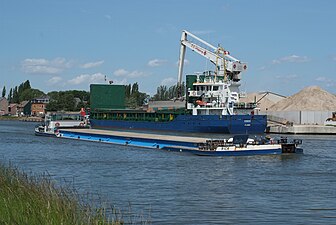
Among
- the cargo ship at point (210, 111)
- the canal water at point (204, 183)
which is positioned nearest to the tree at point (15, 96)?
the cargo ship at point (210, 111)

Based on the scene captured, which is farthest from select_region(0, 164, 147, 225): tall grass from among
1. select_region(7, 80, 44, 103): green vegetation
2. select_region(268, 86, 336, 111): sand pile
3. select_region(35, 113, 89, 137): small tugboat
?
select_region(7, 80, 44, 103): green vegetation

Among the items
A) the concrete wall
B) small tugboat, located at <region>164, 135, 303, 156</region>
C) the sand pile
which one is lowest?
small tugboat, located at <region>164, 135, 303, 156</region>

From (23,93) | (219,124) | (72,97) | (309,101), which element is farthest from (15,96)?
(219,124)

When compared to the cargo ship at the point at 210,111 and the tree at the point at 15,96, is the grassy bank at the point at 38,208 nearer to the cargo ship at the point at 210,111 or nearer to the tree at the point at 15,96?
the cargo ship at the point at 210,111

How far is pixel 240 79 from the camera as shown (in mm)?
60750

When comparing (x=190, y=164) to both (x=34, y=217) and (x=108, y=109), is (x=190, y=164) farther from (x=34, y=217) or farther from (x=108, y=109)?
(x=108, y=109)

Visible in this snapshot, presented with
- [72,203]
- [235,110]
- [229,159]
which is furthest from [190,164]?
[235,110]

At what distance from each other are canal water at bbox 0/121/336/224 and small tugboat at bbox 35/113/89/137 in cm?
2241

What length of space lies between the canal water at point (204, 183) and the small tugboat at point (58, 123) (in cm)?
2241

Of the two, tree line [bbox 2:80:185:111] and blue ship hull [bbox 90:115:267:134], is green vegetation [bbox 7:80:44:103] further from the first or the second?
blue ship hull [bbox 90:115:267:134]

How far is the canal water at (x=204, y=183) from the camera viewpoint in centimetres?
1600

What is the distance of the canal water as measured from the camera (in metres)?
16.0

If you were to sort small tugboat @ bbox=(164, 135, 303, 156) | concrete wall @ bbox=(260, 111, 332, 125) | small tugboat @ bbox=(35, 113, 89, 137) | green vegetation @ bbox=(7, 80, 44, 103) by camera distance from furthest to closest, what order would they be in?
green vegetation @ bbox=(7, 80, 44, 103), concrete wall @ bbox=(260, 111, 332, 125), small tugboat @ bbox=(35, 113, 89, 137), small tugboat @ bbox=(164, 135, 303, 156)

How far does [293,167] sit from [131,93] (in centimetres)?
12559
